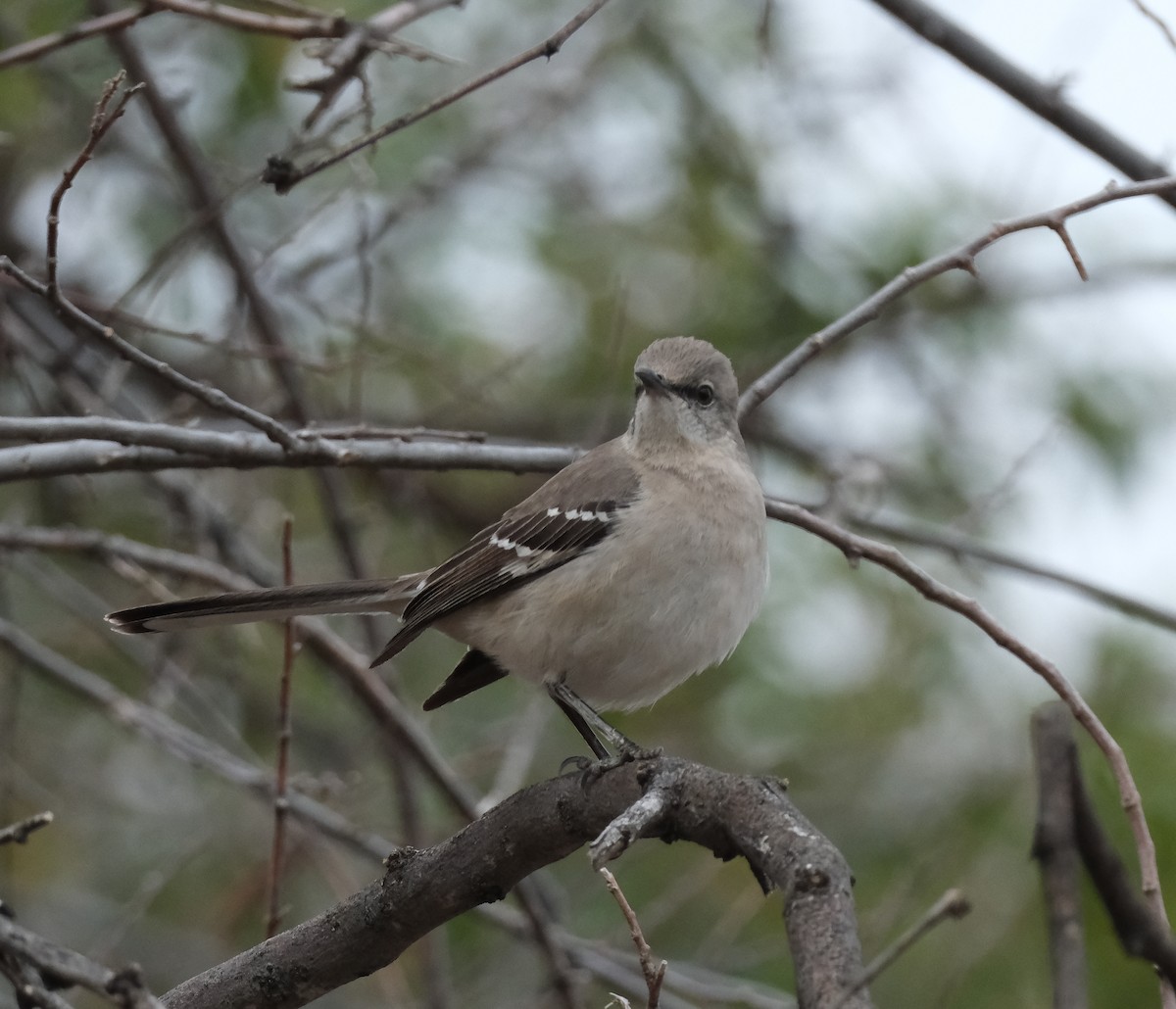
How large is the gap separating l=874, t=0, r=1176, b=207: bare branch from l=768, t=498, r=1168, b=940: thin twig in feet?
4.72

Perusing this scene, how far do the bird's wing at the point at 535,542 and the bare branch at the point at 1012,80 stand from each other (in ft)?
5.10

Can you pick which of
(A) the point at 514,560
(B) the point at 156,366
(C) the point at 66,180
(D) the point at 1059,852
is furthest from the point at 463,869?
(A) the point at 514,560

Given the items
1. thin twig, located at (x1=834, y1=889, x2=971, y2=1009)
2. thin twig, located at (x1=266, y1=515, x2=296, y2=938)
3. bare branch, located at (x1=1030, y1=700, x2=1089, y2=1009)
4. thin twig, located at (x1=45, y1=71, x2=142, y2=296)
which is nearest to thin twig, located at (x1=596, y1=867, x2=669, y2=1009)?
thin twig, located at (x1=834, y1=889, x2=971, y2=1009)

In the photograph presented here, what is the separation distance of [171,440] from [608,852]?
4.26 feet

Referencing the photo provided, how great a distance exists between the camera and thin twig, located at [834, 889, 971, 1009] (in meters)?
1.47

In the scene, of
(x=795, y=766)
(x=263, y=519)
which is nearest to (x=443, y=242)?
(x=263, y=519)

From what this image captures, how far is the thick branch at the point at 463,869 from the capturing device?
2398 mm

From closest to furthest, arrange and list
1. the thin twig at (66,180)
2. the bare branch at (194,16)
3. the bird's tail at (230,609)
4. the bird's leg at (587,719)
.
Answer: the thin twig at (66,180)
the bare branch at (194,16)
the bird's tail at (230,609)
the bird's leg at (587,719)

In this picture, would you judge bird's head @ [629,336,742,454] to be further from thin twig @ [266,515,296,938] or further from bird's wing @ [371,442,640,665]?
thin twig @ [266,515,296,938]

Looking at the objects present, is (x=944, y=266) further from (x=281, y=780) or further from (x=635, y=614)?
(x=281, y=780)

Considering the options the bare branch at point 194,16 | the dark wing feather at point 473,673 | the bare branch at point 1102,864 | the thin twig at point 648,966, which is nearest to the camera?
the bare branch at point 1102,864

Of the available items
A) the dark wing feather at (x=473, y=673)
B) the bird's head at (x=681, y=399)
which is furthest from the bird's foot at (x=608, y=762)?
the bird's head at (x=681, y=399)

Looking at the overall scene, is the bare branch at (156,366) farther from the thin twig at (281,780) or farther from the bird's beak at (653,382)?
the bird's beak at (653,382)

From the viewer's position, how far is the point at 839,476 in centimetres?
403
